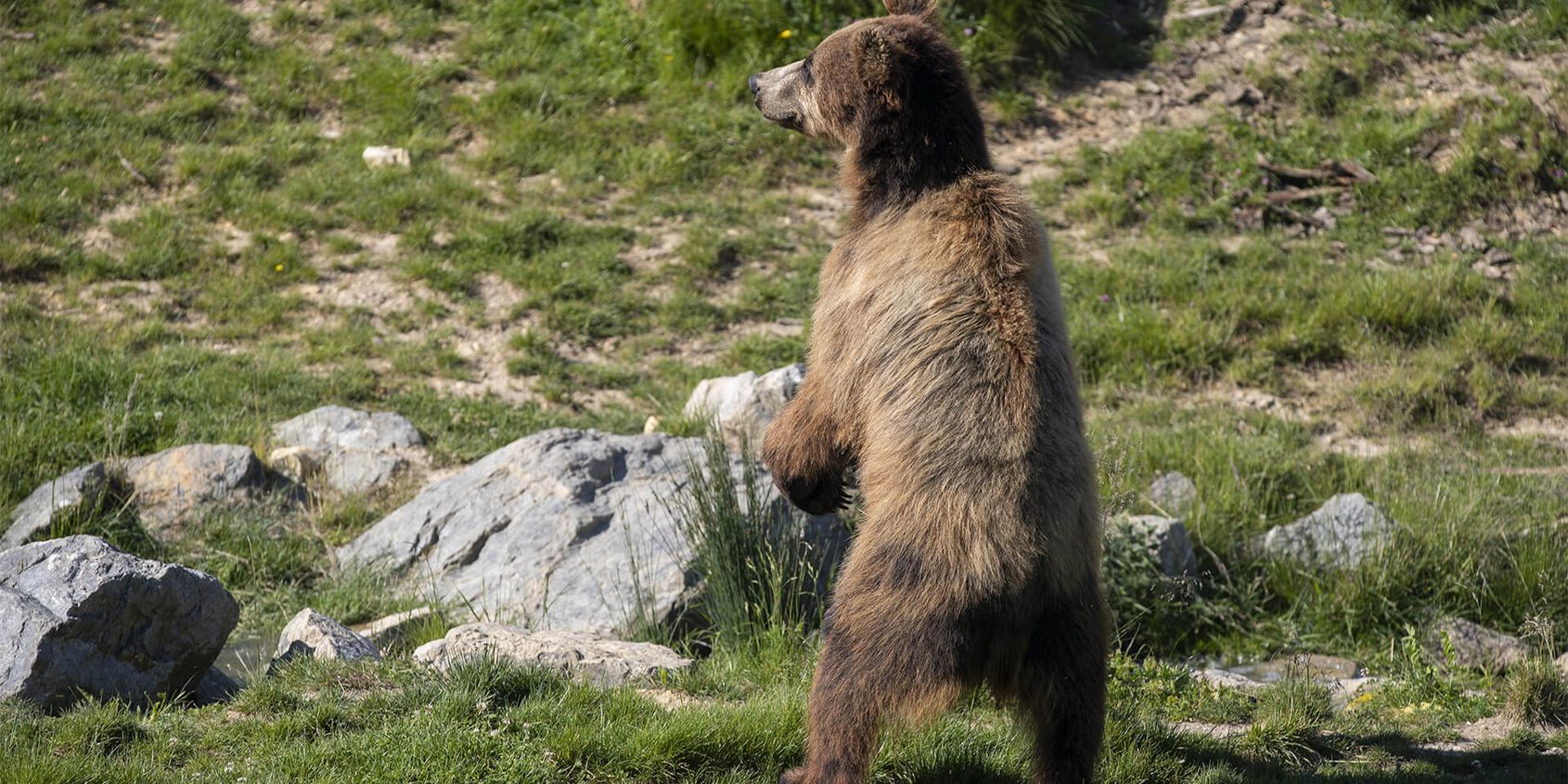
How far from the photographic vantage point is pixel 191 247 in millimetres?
10273

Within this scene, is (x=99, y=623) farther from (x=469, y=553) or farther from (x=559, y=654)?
(x=469, y=553)

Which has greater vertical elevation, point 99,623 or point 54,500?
point 99,623

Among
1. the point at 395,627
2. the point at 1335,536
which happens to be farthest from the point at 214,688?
the point at 1335,536

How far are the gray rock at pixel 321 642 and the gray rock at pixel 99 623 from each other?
337 mm

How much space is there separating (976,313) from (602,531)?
10.9 feet

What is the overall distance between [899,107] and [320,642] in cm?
315

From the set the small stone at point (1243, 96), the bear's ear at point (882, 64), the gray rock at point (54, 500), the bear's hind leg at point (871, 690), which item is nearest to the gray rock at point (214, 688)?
the gray rock at point (54, 500)

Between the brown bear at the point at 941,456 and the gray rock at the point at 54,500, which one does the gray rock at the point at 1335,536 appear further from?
the gray rock at the point at 54,500

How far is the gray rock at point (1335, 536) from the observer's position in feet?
23.8

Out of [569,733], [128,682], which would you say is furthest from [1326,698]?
[128,682]

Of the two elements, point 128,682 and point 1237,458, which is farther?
point 1237,458

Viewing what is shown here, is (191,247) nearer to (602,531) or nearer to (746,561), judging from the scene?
(602,531)

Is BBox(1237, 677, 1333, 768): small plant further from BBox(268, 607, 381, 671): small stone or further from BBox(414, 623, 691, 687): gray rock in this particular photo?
BBox(268, 607, 381, 671): small stone

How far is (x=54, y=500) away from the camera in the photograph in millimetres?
7012
